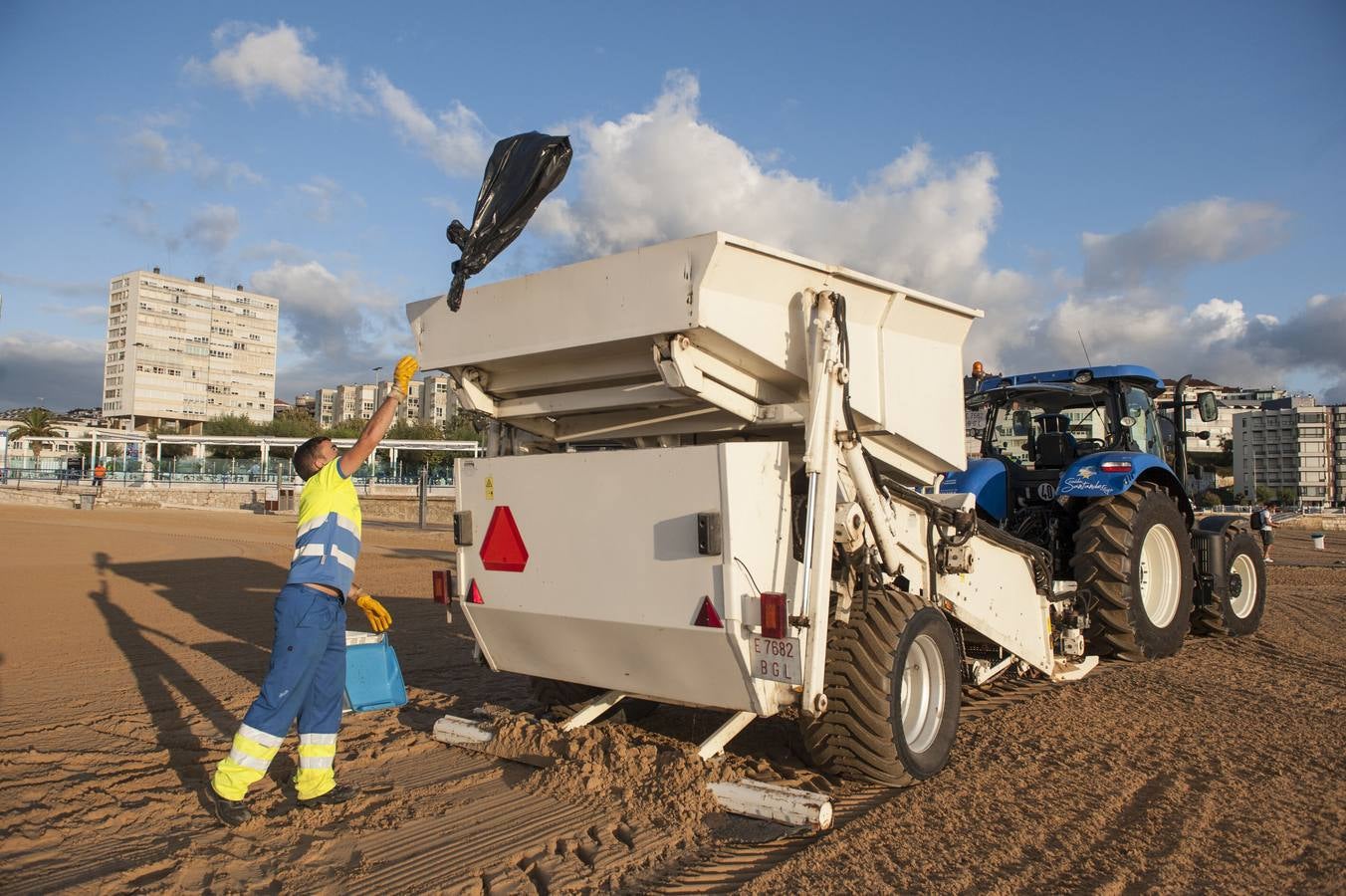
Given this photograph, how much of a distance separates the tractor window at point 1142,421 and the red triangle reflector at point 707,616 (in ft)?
18.3

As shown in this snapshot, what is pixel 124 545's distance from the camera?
19.6m

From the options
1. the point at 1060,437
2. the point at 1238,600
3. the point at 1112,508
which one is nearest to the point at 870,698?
the point at 1112,508

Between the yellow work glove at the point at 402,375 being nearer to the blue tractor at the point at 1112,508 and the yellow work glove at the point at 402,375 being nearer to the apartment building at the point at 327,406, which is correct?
the blue tractor at the point at 1112,508

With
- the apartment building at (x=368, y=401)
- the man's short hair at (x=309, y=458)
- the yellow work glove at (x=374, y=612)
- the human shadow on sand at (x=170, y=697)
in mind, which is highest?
the apartment building at (x=368, y=401)

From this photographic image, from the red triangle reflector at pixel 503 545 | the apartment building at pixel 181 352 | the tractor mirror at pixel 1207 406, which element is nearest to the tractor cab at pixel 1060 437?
the tractor mirror at pixel 1207 406

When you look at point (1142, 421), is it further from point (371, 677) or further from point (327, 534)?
point (327, 534)

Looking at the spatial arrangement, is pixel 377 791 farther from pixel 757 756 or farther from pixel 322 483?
pixel 757 756

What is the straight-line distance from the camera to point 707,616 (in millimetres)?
3824

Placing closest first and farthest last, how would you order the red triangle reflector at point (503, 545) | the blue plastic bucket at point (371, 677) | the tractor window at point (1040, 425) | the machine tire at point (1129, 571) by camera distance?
the red triangle reflector at point (503, 545) < the blue plastic bucket at point (371, 677) < the machine tire at point (1129, 571) < the tractor window at point (1040, 425)

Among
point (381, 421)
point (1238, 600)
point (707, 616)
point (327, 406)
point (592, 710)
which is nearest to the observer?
point (707, 616)

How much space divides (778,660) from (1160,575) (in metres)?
5.35

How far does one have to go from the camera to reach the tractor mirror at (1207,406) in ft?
26.7

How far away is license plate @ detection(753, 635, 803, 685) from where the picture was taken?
3682 millimetres

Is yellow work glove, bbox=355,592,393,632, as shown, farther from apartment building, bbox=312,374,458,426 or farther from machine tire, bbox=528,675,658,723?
apartment building, bbox=312,374,458,426
